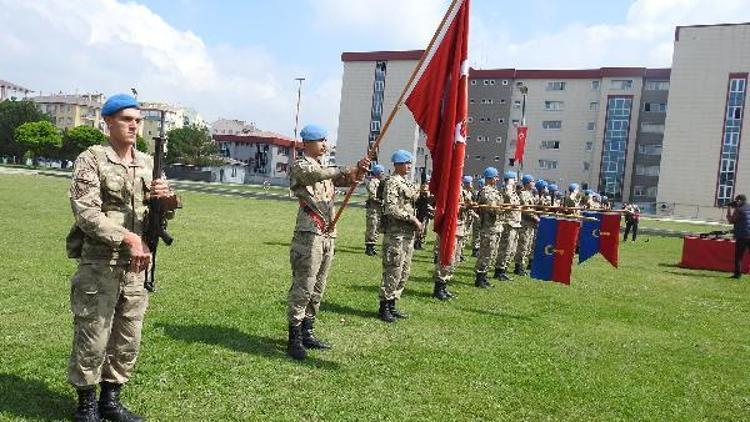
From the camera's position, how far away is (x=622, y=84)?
270ft

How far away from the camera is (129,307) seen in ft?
15.5

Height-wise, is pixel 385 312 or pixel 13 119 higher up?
pixel 13 119

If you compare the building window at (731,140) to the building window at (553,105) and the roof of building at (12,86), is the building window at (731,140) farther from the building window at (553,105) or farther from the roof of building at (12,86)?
the roof of building at (12,86)

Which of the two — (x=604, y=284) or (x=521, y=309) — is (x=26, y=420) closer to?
(x=521, y=309)

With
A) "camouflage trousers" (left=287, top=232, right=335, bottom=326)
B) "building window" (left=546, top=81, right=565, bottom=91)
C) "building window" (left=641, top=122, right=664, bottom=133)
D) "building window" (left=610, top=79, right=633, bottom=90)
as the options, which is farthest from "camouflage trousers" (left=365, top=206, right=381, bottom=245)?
"building window" (left=641, top=122, right=664, bottom=133)

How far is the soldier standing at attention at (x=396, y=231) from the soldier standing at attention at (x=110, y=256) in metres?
4.41

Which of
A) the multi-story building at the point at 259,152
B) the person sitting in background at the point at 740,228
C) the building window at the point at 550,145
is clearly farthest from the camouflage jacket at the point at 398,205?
the multi-story building at the point at 259,152

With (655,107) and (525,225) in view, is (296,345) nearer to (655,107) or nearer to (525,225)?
(525,225)

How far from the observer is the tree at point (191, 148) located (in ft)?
329

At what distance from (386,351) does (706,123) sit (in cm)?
7855

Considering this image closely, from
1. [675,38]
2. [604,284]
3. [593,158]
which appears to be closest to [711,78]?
[675,38]

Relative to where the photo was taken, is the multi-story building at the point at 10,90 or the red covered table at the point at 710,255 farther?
the multi-story building at the point at 10,90

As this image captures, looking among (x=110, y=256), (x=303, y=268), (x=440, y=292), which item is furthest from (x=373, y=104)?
(x=110, y=256)

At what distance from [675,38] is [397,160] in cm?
7810
